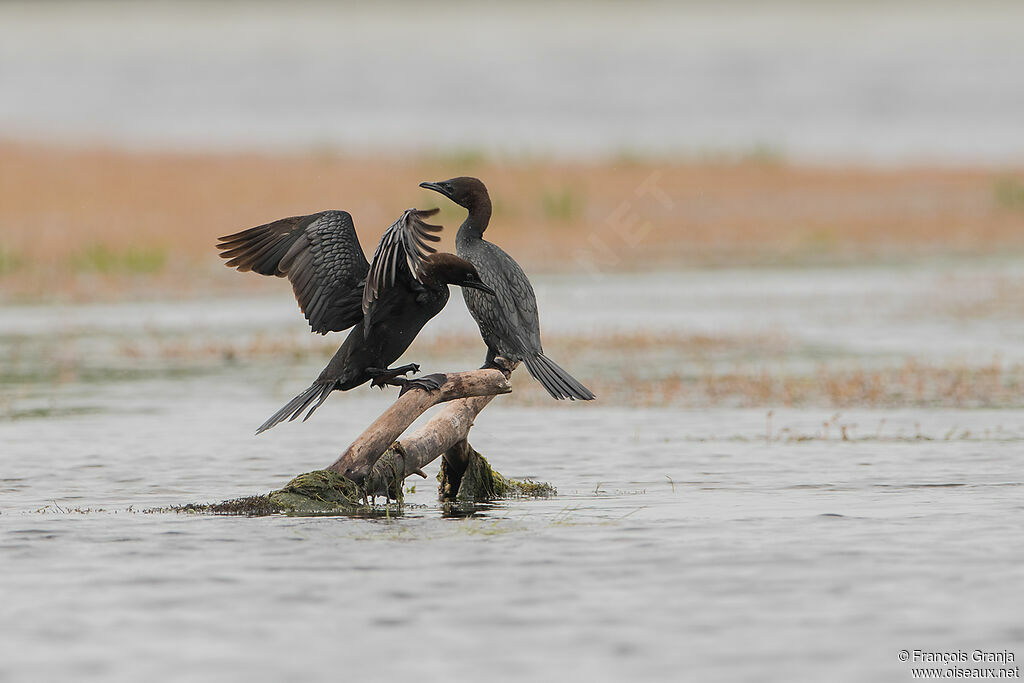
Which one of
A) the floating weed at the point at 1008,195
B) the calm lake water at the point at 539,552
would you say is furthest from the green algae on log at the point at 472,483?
the floating weed at the point at 1008,195

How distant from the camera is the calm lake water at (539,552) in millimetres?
5469

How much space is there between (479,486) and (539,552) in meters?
1.70

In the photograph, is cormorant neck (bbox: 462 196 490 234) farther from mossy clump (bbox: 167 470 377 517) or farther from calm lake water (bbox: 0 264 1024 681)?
mossy clump (bbox: 167 470 377 517)

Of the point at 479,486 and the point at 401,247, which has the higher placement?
the point at 401,247

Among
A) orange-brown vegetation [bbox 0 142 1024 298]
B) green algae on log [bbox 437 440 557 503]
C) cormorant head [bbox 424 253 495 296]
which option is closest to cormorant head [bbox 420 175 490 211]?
cormorant head [bbox 424 253 495 296]

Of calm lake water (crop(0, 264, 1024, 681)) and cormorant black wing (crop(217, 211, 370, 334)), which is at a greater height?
cormorant black wing (crop(217, 211, 370, 334))

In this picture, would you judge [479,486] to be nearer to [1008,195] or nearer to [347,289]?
[347,289]

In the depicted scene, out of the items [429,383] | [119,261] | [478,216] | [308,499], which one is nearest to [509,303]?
[478,216]

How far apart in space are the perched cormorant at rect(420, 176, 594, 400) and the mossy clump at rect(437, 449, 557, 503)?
22.9 inches

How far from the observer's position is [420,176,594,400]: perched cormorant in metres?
8.64

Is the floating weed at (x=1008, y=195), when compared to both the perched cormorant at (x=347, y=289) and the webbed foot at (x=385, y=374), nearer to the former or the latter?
the perched cormorant at (x=347, y=289)

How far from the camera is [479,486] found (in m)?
8.71

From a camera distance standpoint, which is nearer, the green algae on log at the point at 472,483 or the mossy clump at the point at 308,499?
the mossy clump at the point at 308,499

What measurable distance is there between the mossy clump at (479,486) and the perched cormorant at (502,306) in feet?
1.91
